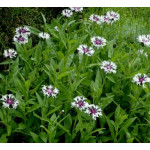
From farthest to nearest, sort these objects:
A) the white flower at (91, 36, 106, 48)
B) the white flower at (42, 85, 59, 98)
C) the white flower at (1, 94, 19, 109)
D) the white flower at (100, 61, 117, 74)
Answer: the white flower at (91, 36, 106, 48) → the white flower at (100, 61, 117, 74) → the white flower at (42, 85, 59, 98) → the white flower at (1, 94, 19, 109)

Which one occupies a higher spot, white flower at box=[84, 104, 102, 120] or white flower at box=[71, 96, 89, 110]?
white flower at box=[71, 96, 89, 110]

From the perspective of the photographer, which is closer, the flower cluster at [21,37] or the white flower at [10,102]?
the white flower at [10,102]

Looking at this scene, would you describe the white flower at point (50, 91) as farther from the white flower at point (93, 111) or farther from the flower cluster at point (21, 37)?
the flower cluster at point (21, 37)

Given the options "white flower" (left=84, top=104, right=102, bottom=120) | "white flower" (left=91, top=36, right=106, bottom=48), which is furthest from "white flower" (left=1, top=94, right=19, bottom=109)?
"white flower" (left=91, top=36, right=106, bottom=48)

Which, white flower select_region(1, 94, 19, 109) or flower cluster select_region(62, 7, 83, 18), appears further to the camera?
flower cluster select_region(62, 7, 83, 18)

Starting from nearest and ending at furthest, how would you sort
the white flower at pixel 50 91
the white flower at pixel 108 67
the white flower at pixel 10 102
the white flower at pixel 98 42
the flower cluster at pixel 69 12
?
1. the white flower at pixel 10 102
2. the white flower at pixel 50 91
3. the white flower at pixel 108 67
4. the white flower at pixel 98 42
5. the flower cluster at pixel 69 12

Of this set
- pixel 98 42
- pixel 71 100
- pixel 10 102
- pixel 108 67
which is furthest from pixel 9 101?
pixel 98 42

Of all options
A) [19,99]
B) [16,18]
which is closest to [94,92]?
[19,99]

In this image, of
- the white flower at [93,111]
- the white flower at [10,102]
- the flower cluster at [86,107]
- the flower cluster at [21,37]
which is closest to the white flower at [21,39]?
the flower cluster at [21,37]

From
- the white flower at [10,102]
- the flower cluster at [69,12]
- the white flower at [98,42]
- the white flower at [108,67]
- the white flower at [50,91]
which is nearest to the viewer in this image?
the white flower at [10,102]

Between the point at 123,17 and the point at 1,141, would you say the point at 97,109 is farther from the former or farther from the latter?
the point at 123,17

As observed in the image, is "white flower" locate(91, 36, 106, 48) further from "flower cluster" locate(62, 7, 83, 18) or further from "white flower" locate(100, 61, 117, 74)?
"flower cluster" locate(62, 7, 83, 18)
